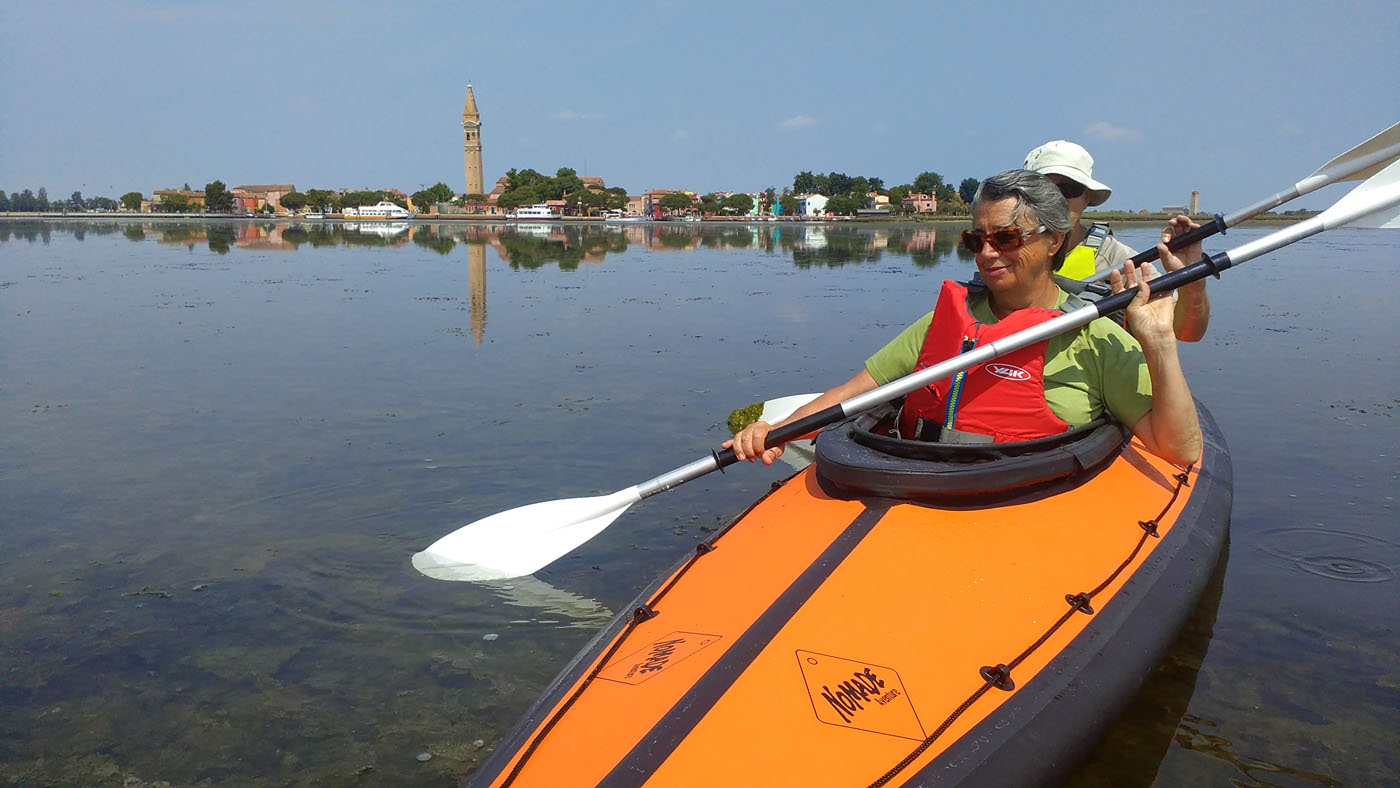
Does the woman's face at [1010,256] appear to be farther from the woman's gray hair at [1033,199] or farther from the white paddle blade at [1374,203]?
the white paddle blade at [1374,203]

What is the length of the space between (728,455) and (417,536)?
2.64 metres

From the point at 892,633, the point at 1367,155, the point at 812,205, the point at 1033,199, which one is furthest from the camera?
the point at 812,205

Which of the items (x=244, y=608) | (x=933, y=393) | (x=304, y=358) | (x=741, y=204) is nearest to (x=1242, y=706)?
(x=933, y=393)

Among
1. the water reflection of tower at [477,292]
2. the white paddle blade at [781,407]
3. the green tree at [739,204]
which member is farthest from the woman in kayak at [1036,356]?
the green tree at [739,204]

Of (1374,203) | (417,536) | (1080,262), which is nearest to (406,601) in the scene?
(417,536)

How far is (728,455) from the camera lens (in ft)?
13.4

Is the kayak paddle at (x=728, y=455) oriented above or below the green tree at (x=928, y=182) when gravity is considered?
below

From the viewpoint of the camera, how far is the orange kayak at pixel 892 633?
250 cm

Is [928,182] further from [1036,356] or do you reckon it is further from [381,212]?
[1036,356]

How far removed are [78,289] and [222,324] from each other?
7.49 m

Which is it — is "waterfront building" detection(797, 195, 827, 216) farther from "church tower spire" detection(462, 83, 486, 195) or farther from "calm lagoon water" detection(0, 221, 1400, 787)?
"calm lagoon water" detection(0, 221, 1400, 787)

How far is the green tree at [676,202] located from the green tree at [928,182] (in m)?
41.1

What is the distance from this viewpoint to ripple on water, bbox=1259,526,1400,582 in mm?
5262

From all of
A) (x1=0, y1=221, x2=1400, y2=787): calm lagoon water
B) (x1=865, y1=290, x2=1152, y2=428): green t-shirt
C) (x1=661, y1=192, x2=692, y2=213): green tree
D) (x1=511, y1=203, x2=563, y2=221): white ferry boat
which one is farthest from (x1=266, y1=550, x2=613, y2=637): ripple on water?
(x1=661, y1=192, x2=692, y2=213): green tree
